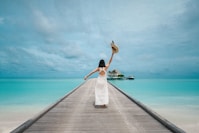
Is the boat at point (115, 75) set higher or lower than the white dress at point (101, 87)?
higher

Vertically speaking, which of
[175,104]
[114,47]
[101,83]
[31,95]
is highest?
[114,47]

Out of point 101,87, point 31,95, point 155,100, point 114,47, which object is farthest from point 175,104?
point 31,95

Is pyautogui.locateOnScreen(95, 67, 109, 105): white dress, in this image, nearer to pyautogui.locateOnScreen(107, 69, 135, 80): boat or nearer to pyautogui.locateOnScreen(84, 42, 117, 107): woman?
pyautogui.locateOnScreen(84, 42, 117, 107): woman

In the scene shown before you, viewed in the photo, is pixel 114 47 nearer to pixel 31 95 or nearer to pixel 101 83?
pixel 101 83

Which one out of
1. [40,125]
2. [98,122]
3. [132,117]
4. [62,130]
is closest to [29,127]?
[40,125]

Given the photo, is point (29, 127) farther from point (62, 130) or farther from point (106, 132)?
point (106, 132)

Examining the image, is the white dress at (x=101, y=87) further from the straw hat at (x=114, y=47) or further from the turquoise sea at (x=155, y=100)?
the turquoise sea at (x=155, y=100)

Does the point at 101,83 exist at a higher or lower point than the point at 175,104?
higher

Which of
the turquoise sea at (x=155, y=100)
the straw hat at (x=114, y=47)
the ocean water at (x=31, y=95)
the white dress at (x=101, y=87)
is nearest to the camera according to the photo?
the straw hat at (x=114, y=47)

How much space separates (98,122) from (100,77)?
1963 mm

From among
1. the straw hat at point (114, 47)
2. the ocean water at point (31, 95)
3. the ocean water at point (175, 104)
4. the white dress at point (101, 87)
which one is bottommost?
the ocean water at point (175, 104)

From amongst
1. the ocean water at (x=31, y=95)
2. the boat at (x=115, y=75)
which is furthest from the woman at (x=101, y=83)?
the boat at (x=115, y=75)

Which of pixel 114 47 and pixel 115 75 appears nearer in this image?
pixel 114 47

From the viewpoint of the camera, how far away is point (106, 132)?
11.7ft
